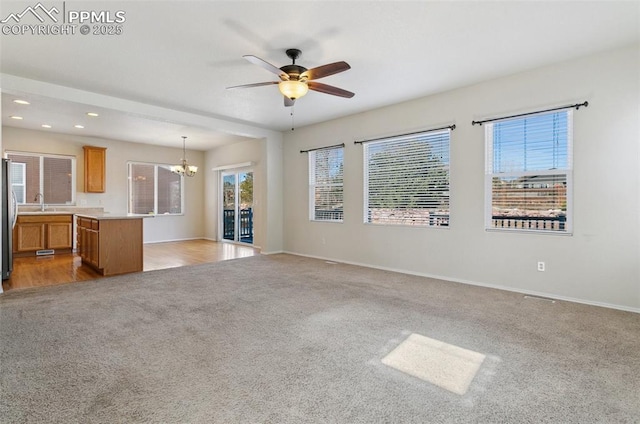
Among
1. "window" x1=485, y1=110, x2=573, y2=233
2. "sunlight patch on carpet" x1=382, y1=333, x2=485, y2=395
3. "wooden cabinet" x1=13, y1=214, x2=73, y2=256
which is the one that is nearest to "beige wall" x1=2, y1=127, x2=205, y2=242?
"wooden cabinet" x1=13, y1=214, x2=73, y2=256

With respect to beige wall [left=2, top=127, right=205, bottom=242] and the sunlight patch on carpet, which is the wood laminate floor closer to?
beige wall [left=2, top=127, right=205, bottom=242]

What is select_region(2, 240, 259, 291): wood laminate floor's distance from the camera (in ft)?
15.6

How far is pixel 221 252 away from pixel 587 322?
6.41 m

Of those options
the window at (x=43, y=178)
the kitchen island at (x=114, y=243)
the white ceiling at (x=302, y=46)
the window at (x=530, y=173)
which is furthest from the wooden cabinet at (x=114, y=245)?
the window at (x=530, y=173)

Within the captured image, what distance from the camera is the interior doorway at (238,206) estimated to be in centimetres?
884

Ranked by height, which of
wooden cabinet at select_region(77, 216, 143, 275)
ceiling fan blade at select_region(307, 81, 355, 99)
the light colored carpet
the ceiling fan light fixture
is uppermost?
ceiling fan blade at select_region(307, 81, 355, 99)

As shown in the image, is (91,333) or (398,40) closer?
(91,333)

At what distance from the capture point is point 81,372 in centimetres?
214

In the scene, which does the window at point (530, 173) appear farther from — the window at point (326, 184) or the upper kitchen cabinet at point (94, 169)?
the upper kitchen cabinet at point (94, 169)

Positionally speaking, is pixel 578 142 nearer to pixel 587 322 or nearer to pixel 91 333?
pixel 587 322

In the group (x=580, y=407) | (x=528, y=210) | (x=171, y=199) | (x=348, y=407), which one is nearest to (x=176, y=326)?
(x=348, y=407)

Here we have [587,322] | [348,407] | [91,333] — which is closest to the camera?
Answer: [348,407]

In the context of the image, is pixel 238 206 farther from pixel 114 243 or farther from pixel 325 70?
pixel 325 70

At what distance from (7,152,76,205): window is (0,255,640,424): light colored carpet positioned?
423cm
